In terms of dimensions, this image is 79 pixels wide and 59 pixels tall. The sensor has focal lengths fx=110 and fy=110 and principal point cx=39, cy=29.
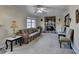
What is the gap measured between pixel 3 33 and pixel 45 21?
2490 mm

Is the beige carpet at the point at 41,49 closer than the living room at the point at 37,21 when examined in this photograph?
Yes

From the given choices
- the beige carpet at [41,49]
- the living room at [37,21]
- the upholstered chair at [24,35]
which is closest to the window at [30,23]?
the living room at [37,21]

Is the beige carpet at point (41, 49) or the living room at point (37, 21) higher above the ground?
the living room at point (37, 21)

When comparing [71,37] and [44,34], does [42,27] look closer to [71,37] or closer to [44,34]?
[44,34]

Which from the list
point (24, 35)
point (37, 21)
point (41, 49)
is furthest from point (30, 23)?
point (41, 49)

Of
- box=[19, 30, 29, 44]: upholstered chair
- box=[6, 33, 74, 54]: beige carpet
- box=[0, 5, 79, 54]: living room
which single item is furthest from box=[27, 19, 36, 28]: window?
box=[6, 33, 74, 54]: beige carpet

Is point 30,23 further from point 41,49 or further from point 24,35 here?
point 41,49

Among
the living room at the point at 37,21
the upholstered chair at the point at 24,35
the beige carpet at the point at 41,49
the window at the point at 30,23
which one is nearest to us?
the beige carpet at the point at 41,49

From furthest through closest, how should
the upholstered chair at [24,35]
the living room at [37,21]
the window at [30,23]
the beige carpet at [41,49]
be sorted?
the upholstered chair at [24,35]
the window at [30,23]
the living room at [37,21]
the beige carpet at [41,49]

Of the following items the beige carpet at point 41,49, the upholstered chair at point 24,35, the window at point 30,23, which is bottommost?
the beige carpet at point 41,49

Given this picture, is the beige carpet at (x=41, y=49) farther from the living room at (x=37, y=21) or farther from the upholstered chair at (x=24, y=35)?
the upholstered chair at (x=24, y=35)

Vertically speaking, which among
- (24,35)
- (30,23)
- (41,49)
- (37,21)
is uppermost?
(37,21)
